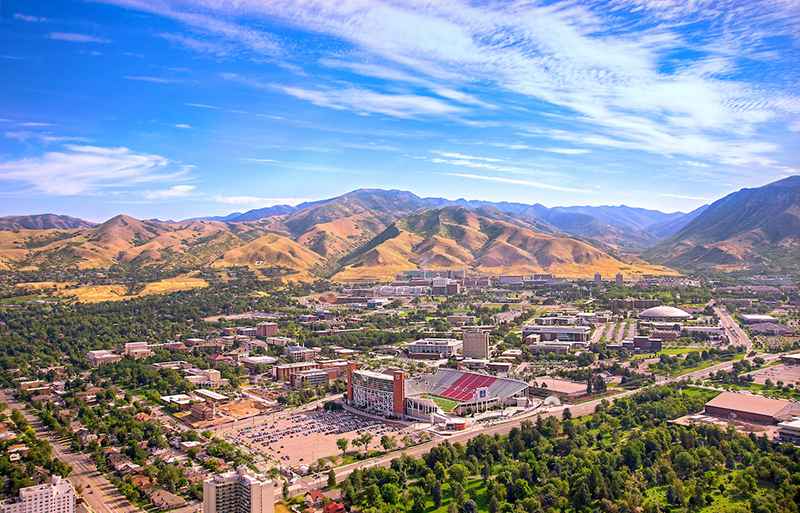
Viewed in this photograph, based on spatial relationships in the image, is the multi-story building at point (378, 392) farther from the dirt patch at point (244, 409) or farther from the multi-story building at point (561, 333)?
the multi-story building at point (561, 333)

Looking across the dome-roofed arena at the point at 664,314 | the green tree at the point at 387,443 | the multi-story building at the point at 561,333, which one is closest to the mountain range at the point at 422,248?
the dome-roofed arena at the point at 664,314

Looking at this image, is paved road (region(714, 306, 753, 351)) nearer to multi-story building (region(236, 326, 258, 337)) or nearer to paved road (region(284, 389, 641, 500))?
paved road (region(284, 389, 641, 500))

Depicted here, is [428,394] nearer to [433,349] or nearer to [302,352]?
[433,349]

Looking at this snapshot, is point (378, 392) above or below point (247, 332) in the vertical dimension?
below

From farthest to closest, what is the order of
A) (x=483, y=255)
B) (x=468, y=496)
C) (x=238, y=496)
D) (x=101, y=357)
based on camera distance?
(x=483, y=255)
(x=101, y=357)
(x=468, y=496)
(x=238, y=496)

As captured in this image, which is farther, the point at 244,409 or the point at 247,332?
the point at 247,332

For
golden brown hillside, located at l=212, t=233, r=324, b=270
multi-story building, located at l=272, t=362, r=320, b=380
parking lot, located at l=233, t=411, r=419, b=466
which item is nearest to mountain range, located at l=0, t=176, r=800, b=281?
golden brown hillside, located at l=212, t=233, r=324, b=270

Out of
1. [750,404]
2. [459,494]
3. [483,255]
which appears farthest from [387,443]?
[483,255]
